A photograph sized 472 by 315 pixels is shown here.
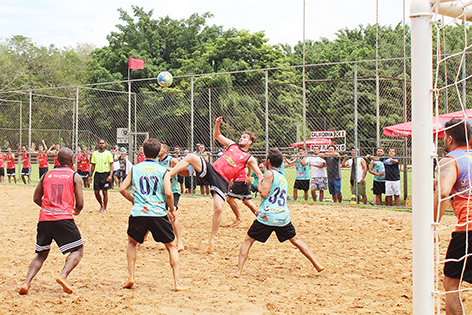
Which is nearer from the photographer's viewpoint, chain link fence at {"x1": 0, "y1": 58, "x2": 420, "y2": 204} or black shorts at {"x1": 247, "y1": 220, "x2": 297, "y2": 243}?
black shorts at {"x1": 247, "y1": 220, "x2": 297, "y2": 243}

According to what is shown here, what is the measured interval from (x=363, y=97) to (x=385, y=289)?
2419cm

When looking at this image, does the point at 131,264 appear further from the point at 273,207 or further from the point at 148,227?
the point at 273,207

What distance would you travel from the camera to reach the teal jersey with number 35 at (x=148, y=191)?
4930 mm

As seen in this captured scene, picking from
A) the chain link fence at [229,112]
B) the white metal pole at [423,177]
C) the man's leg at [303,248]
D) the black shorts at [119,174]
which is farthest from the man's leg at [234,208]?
the black shorts at [119,174]

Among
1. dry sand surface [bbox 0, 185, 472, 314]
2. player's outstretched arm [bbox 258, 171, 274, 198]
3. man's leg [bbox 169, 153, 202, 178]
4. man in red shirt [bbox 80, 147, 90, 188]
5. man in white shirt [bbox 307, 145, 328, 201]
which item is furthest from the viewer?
man in red shirt [bbox 80, 147, 90, 188]

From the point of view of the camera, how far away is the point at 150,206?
4.93m

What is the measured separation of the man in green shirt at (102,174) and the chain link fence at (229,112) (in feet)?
17.1

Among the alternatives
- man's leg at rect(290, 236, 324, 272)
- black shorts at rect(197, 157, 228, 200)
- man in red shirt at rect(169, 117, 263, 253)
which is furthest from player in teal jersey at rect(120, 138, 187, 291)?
black shorts at rect(197, 157, 228, 200)

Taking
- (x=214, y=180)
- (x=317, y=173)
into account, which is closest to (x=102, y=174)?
(x=214, y=180)

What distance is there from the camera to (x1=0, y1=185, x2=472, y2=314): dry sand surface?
450 centimetres

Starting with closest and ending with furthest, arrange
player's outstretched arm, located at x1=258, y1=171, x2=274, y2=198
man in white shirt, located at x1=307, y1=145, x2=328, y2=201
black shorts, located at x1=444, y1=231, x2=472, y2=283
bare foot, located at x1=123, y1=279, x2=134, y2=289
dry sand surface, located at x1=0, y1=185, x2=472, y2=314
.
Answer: black shorts, located at x1=444, y1=231, x2=472, y2=283
dry sand surface, located at x1=0, y1=185, x2=472, y2=314
bare foot, located at x1=123, y1=279, x2=134, y2=289
player's outstretched arm, located at x1=258, y1=171, x2=274, y2=198
man in white shirt, located at x1=307, y1=145, x2=328, y2=201

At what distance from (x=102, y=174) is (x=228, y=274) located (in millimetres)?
6421

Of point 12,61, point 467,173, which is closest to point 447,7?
point 467,173

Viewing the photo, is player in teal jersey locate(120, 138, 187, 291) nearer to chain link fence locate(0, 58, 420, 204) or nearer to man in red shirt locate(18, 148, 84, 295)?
man in red shirt locate(18, 148, 84, 295)
